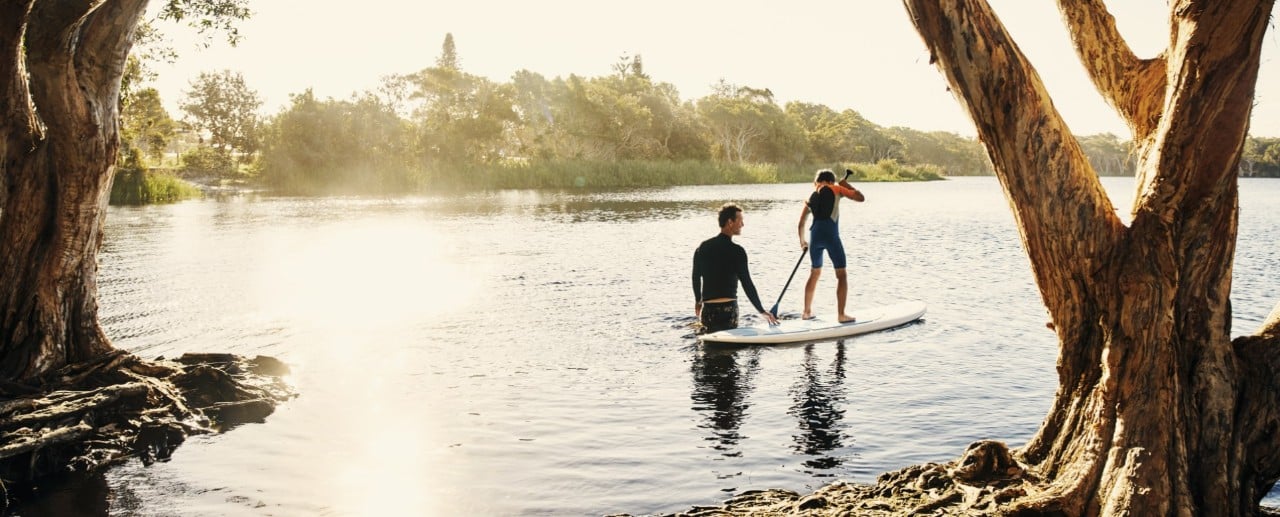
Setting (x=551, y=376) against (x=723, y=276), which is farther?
(x=723, y=276)

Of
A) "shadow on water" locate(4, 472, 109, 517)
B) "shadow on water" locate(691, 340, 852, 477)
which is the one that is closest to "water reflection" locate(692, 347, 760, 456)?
"shadow on water" locate(691, 340, 852, 477)

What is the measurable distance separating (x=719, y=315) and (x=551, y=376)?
2.27m

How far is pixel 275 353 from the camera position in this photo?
34.5 feet

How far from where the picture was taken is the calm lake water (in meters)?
6.15

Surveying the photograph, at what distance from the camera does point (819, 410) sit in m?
7.79

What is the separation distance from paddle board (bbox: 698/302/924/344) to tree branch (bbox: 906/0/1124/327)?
581 cm

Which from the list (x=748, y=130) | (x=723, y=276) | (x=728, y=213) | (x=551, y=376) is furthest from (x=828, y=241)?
(x=748, y=130)

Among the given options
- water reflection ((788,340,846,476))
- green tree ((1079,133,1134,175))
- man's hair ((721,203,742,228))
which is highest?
green tree ((1079,133,1134,175))

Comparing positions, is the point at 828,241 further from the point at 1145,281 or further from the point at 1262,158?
the point at 1262,158

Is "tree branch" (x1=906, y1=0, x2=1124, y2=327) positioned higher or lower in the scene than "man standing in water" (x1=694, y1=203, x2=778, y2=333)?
higher

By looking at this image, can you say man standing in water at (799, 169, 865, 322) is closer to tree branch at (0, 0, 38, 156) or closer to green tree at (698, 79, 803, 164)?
tree branch at (0, 0, 38, 156)

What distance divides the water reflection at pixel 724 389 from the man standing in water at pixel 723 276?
496 millimetres

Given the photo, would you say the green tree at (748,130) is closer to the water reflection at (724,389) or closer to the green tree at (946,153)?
the green tree at (946,153)

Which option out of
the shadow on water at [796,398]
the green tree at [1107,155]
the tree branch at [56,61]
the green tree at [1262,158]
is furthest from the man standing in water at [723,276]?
the green tree at [1107,155]
